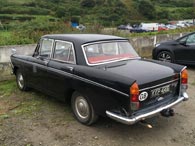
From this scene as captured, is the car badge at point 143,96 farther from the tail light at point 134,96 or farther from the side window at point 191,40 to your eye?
the side window at point 191,40

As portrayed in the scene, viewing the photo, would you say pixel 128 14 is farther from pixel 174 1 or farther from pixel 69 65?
pixel 69 65

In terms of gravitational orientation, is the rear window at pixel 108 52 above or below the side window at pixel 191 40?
above

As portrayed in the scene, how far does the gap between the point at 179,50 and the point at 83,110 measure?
5.90m

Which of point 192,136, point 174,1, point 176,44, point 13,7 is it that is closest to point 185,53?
point 176,44

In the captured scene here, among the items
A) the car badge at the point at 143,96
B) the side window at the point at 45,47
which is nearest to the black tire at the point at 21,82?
the side window at the point at 45,47

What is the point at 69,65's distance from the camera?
5379mm

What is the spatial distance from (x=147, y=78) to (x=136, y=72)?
0.25m

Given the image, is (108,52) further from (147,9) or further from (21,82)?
(147,9)

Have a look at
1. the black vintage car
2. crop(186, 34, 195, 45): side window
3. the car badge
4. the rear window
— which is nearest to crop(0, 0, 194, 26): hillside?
crop(186, 34, 195, 45): side window

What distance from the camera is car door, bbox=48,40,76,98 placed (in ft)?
17.6

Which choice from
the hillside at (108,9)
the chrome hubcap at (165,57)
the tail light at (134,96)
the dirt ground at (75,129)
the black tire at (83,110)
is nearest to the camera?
the tail light at (134,96)

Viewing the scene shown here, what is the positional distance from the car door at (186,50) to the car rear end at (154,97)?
4.65 m

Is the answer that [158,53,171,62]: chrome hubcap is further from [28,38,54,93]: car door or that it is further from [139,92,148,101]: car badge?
[139,92,148,101]: car badge

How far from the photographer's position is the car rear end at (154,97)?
4.33 metres
